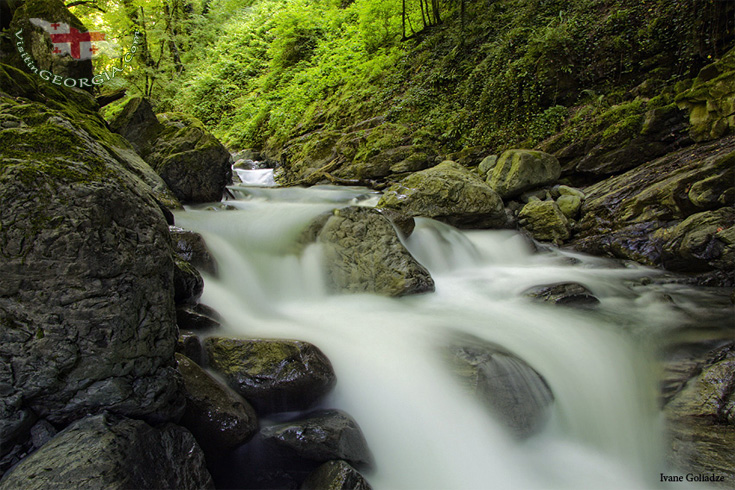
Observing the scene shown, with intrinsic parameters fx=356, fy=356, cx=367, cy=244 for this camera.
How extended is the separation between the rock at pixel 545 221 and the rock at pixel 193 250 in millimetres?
6355

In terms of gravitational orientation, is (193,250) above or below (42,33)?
below

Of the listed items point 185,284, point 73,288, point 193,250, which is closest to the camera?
point 73,288

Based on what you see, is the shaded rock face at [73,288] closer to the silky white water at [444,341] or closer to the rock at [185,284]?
the rock at [185,284]

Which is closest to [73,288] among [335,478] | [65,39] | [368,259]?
[335,478]

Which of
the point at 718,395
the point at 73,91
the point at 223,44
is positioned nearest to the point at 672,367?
the point at 718,395

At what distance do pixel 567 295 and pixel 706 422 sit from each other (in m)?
2.08

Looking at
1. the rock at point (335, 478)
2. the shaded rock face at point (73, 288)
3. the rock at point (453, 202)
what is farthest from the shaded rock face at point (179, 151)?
the rock at point (335, 478)

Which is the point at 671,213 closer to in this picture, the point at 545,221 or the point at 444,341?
the point at 545,221

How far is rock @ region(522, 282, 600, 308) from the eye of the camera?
15.3 feet

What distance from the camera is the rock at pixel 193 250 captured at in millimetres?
4312

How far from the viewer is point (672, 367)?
3316 mm

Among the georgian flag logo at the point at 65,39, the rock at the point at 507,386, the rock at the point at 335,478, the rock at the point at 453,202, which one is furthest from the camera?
the rock at the point at 453,202

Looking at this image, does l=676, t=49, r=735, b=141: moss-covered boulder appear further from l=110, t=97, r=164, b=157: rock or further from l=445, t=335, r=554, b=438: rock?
l=110, t=97, r=164, b=157: rock

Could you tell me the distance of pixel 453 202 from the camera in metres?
7.50
